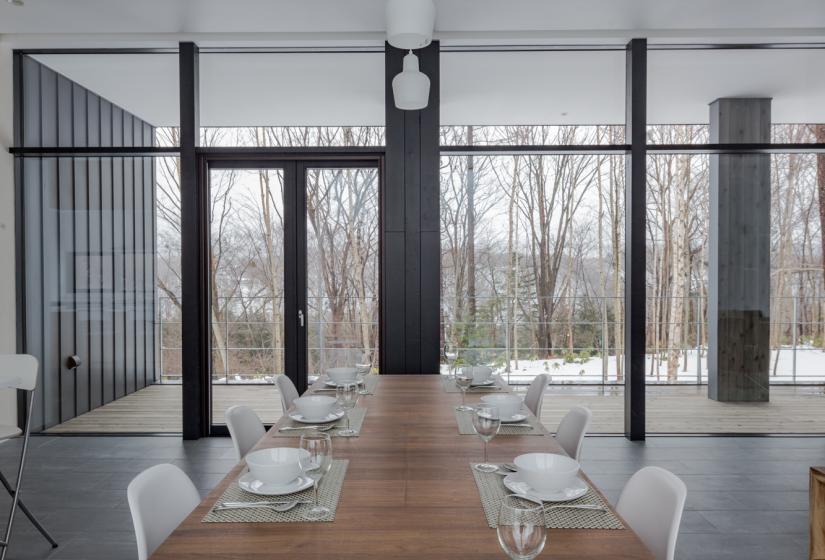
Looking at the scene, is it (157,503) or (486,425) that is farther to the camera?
(486,425)

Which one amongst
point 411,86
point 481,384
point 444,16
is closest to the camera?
point 411,86

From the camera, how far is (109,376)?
4.88 m

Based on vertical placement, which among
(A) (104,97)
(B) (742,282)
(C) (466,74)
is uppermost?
(C) (466,74)

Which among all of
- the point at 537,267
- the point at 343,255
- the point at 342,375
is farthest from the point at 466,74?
the point at 342,375

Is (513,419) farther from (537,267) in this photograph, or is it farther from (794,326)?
(794,326)

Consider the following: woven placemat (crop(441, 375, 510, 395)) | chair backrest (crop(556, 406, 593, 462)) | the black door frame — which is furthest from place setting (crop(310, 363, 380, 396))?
the black door frame

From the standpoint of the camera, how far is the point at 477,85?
480cm

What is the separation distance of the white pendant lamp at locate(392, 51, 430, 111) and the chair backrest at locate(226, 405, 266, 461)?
1.64 metres

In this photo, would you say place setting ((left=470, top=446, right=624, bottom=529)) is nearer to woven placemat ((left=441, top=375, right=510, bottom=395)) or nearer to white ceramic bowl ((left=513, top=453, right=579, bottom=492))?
white ceramic bowl ((left=513, top=453, right=579, bottom=492))

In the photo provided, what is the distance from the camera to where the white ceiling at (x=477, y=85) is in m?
4.77

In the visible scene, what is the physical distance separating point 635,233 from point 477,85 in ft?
5.37

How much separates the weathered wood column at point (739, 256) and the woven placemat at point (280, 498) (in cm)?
396

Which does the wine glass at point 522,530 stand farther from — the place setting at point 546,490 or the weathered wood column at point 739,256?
the weathered wood column at point 739,256

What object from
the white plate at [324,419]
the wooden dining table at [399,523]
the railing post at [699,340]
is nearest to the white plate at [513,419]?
the wooden dining table at [399,523]
